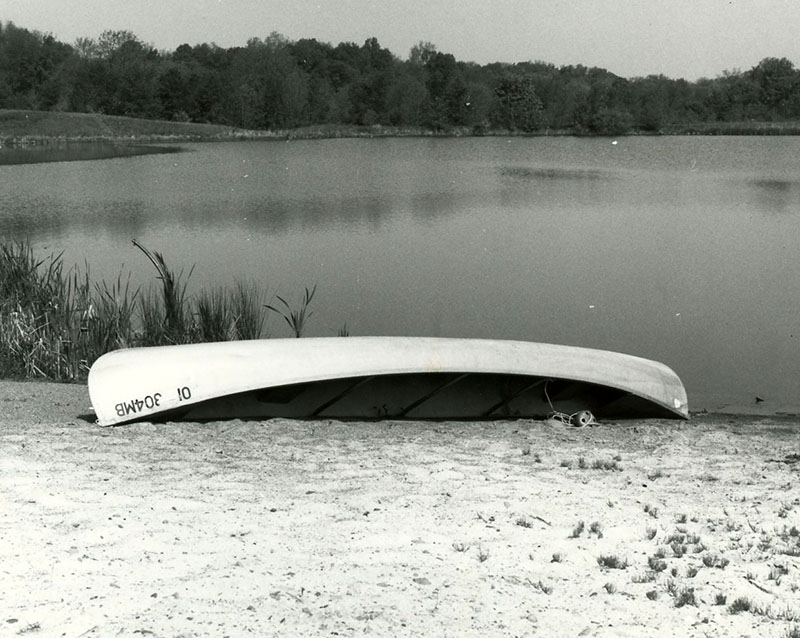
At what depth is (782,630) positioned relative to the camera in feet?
11.6

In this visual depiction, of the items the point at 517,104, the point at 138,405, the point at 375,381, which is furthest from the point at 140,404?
the point at 517,104

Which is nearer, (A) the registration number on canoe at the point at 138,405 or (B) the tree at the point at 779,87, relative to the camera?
(A) the registration number on canoe at the point at 138,405

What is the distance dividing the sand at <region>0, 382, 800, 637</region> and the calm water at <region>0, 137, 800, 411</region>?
4.52 meters

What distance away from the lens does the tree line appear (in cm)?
5628

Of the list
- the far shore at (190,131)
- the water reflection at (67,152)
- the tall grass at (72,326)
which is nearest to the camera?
the tall grass at (72,326)

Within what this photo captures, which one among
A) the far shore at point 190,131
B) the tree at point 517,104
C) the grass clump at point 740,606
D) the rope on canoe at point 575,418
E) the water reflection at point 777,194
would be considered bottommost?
the rope on canoe at point 575,418

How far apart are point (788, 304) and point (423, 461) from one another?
952 cm

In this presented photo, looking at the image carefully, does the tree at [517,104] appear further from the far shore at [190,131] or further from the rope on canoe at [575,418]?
the rope on canoe at [575,418]

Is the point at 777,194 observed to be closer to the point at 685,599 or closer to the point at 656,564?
the point at 656,564

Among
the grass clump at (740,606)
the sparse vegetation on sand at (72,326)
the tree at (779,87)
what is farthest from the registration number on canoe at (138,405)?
the tree at (779,87)

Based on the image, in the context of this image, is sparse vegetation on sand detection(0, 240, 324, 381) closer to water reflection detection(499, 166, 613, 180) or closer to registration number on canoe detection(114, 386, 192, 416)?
registration number on canoe detection(114, 386, 192, 416)

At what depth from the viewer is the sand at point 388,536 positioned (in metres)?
3.62

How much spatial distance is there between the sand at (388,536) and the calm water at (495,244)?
4522 millimetres

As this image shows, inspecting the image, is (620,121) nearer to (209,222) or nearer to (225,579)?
(209,222)
